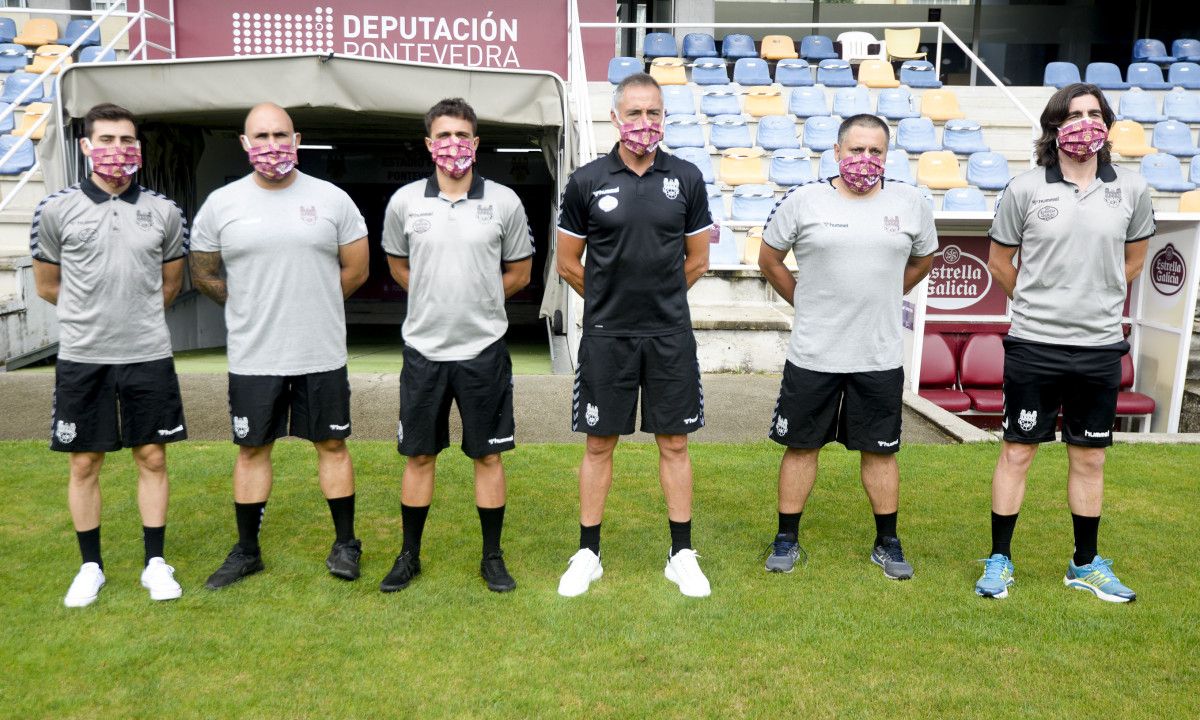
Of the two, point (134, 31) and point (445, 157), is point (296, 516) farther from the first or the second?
point (134, 31)

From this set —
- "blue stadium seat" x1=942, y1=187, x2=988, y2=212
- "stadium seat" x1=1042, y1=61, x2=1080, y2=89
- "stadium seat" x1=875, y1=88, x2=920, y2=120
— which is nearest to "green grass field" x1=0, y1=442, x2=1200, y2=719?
"blue stadium seat" x1=942, y1=187, x2=988, y2=212

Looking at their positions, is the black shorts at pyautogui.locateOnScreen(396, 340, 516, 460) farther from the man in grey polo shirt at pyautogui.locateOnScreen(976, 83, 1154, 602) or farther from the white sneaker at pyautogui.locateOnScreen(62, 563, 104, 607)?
the man in grey polo shirt at pyautogui.locateOnScreen(976, 83, 1154, 602)

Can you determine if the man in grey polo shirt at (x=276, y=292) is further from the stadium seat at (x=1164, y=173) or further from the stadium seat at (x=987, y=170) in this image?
the stadium seat at (x=1164, y=173)

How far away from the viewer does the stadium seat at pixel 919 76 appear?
41.5 ft

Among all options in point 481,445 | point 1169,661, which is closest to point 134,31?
point 481,445

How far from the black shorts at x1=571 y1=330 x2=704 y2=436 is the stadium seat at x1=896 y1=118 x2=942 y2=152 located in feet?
27.8

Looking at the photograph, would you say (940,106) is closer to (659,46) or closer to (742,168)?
(742,168)

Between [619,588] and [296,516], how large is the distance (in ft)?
5.43

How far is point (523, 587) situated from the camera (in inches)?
146

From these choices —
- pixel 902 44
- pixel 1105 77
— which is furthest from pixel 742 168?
pixel 1105 77

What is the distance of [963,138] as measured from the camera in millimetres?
11266

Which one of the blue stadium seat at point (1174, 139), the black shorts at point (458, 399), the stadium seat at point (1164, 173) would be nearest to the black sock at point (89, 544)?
the black shorts at point (458, 399)

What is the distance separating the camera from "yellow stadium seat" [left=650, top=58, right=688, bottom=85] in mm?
12219

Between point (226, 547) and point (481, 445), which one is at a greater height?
point (481, 445)
